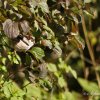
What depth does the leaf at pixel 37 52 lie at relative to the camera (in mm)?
1946

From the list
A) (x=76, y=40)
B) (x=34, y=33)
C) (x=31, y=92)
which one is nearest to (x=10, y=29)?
(x=34, y=33)

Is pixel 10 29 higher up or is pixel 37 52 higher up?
pixel 10 29

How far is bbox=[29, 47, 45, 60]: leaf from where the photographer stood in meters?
1.95

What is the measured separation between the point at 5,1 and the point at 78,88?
302cm

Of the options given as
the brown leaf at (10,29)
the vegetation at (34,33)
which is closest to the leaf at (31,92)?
the vegetation at (34,33)

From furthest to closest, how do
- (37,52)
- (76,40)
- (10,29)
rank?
(76,40)
(37,52)
(10,29)

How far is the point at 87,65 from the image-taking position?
4809mm

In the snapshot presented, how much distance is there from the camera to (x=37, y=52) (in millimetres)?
1953

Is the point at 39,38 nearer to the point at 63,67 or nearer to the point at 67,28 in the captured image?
the point at 67,28

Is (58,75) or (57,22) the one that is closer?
(57,22)

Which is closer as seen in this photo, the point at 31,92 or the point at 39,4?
the point at 39,4

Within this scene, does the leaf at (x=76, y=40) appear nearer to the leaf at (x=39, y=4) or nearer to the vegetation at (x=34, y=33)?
the vegetation at (x=34, y=33)

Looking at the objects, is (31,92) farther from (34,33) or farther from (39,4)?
(39,4)

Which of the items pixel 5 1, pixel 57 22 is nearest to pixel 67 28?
pixel 57 22
